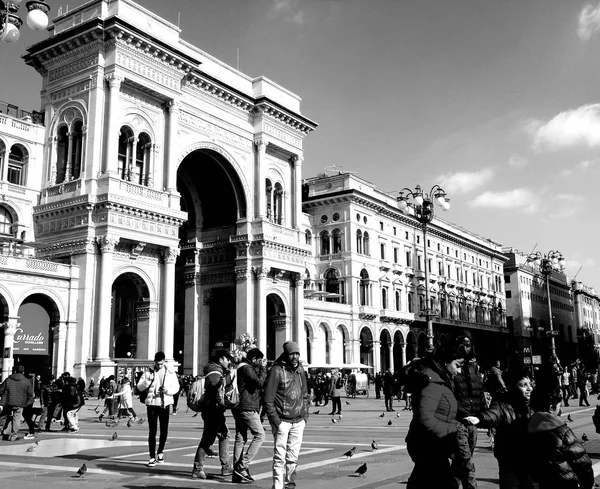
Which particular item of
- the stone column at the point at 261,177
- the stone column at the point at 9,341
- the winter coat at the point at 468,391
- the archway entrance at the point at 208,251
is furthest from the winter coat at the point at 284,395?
the stone column at the point at 261,177

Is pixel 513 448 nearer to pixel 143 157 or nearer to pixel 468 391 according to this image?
pixel 468 391

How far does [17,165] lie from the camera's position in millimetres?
35438

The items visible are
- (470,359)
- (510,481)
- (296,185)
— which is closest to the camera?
(510,481)

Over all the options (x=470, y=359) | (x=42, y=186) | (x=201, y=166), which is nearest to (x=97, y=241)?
(x=42, y=186)

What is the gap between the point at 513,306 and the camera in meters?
100

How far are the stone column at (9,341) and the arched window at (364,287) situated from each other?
35.7m

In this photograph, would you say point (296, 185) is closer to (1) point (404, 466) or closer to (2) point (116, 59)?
(2) point (116, 59)

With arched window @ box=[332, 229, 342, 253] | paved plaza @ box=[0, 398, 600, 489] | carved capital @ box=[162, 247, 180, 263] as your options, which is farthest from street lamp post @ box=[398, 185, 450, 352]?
arched window @ box=[332, 229, 342, 253]

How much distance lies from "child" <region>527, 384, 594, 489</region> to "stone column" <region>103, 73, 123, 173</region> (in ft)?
104

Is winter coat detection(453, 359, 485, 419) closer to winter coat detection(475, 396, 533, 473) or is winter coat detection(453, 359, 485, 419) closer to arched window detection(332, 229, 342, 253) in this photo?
winter coat detection(475, 396, 533, 473)

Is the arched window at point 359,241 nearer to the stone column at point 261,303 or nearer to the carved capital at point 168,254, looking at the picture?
the stone column at point 261,303

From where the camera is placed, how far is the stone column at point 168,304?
36.4 metres

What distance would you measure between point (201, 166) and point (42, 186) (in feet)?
38.0

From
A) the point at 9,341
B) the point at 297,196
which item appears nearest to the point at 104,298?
the point at 9,341
